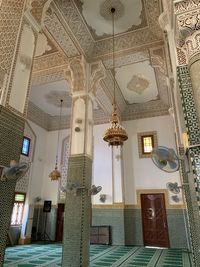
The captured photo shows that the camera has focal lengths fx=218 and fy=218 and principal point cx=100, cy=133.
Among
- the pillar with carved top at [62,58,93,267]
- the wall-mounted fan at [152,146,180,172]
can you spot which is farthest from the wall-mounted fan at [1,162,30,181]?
the pillar with carved top at [62,58,93,267]

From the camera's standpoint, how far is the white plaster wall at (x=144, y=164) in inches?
326

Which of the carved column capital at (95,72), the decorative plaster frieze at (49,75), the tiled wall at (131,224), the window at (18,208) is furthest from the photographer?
the window at (18,208)

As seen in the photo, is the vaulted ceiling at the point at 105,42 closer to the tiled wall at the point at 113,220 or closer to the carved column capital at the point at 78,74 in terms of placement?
the carved column capital at the point at 78,74

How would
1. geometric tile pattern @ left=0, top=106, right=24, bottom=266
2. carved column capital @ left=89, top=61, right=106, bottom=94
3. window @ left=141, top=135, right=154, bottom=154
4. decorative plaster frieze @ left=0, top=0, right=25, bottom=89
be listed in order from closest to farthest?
geometric tile pattern @ left=0, top=106, right=24, bottom=266 → decorative plaster frieze @ left=0, top=0, right=25, bottom=89 → carved column capital @ left=89, top=61, right=106, bottom=94 → window @ left=141, top=135, right=154, bottom=154

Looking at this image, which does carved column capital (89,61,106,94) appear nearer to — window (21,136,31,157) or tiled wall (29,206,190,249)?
window (21,136,31,157)

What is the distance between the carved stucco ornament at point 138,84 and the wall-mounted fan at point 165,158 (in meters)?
5.12

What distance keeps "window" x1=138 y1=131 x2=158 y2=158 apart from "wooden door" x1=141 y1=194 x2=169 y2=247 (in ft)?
5.32

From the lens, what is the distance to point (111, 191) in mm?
8516

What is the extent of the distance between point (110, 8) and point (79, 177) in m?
3.75

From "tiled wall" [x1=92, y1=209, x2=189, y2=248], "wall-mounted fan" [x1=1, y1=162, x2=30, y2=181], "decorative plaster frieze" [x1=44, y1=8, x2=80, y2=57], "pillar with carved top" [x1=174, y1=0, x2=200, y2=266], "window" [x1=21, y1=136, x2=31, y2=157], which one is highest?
"decorative plaster frieze" [x1=44, y1=8, x2=80, y2=57]

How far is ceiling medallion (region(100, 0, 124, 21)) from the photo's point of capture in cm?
461

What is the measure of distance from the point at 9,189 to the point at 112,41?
4506mm

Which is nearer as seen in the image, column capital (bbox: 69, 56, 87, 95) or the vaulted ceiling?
the vaulted ceiling

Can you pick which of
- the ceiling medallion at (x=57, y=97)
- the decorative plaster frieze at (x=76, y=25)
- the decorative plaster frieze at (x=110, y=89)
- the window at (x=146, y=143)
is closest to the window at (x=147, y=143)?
the window at (x=146, y=143)
